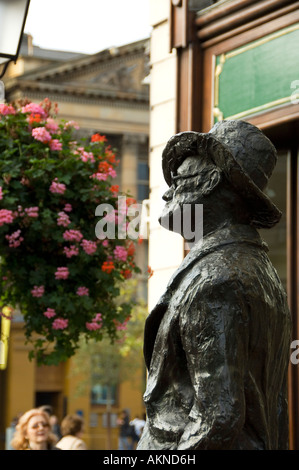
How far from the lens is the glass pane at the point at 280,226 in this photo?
7211mm

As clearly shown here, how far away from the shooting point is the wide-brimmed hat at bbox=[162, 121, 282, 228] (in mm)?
2906

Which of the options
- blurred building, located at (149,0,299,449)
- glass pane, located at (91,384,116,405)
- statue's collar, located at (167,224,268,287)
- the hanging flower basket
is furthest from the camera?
glass pane, located at (91,384,116,405)

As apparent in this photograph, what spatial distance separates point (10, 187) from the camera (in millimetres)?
6922

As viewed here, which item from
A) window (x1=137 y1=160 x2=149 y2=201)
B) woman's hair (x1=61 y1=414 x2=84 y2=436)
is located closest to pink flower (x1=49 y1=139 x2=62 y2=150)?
woman's hair (x1=61 y1=414 x2=84 y2=436)

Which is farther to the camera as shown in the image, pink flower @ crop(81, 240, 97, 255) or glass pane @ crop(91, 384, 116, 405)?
glass pane @ crop(91, 384, 116, 405)

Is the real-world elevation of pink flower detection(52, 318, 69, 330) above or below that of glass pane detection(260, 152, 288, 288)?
below

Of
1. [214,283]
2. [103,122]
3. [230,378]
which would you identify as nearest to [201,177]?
[214,283]

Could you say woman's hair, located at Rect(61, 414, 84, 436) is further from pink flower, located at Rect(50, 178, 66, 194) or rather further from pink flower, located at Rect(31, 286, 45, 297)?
pink flower, located at Rect(50, 178, 66, 194)

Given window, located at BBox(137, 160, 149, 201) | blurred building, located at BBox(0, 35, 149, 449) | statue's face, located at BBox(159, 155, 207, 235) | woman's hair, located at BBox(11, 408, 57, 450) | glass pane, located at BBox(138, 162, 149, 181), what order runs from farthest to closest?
glass pane, located at BBox(138, 162, 149, 181) < window, located at BBox(137, 160, 149, 201) < blurred building, located at BBox(0, 35, 149, 449) < woman's hair, located at BBox(11, 408, 57, 450) < statue's face, located at BBox(159, 155, 207, 235)

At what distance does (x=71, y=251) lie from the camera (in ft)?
22.3

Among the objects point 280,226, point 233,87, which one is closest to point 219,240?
point 280,226

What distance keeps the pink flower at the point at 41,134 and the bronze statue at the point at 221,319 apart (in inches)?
158

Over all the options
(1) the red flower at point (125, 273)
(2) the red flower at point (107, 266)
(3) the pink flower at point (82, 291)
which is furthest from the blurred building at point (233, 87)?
(3) the pink flower at point (82, 291)

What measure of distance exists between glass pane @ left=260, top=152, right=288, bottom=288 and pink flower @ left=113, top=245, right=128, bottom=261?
1091 millimetres
